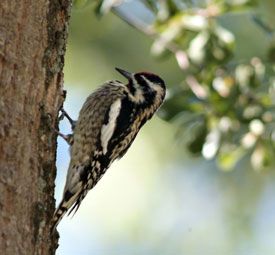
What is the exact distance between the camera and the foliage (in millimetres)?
5879

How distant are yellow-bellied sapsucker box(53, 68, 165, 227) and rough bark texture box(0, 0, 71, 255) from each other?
3.10 feet

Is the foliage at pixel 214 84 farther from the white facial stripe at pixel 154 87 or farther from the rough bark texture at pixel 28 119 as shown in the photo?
the rough bark texture at pixel 28 119

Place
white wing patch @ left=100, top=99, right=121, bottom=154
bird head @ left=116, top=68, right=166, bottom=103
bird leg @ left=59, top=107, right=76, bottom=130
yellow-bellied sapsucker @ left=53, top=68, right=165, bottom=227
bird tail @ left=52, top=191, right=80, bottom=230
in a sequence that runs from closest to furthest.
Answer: bird tail @ left=52, top=191, right=80, bottom=230, bird leg @ left=59, top=107, right=76, bottom=130, yellow-bellied sapsucker @ left=53, top=68, right=165, bottom=227, white wing patch @ left=100, top=99, right=121, bottom=154, bird head @ left=116, top=68, right=166, bottom=103

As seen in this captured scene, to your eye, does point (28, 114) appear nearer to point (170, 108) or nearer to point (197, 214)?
point (170, 108)

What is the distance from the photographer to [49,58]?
419cm

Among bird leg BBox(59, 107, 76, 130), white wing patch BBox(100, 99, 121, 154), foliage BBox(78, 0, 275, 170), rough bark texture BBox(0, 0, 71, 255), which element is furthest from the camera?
foliage BBox(78, 0, 275, 170)

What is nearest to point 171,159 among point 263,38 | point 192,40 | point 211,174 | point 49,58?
point 211,174

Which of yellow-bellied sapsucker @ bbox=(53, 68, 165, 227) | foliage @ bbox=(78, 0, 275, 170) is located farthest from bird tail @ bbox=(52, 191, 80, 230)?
foliage @ bbox=(78, 0, 275, 170)

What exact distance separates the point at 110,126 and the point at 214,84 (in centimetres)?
80

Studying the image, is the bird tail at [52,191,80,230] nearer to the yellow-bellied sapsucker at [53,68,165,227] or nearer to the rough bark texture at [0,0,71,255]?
the yellow-bellied sapsucker at [53,68,165,227]

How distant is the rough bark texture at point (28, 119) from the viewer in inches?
150

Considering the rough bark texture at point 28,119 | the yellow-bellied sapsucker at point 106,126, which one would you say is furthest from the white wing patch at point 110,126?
the rough bark texture at point 28,119

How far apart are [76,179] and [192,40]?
1295mm

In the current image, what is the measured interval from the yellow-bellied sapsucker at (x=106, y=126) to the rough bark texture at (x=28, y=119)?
95 centimetres
